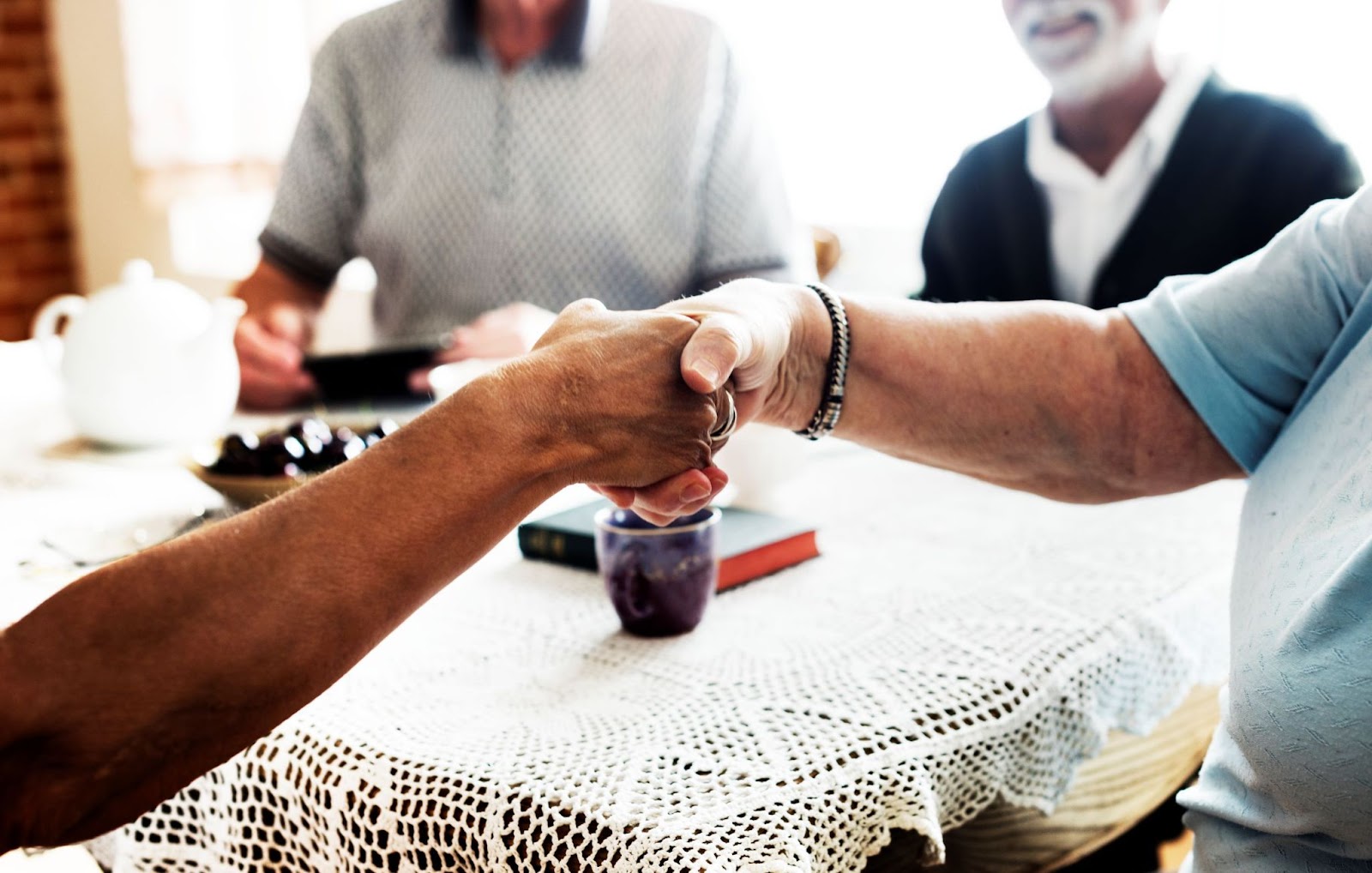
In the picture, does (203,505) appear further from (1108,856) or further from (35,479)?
(1108,856)

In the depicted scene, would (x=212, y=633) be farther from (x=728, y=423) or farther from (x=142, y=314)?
(x=142, y=314)

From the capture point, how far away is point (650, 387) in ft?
2.66

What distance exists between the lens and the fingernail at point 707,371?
80 cm

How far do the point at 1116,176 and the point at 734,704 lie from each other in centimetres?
120

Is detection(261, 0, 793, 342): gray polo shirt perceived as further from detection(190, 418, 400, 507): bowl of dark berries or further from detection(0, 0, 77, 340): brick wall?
detection(0, 0, 77, 340): brick wall

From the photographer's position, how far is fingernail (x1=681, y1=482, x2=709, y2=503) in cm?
81

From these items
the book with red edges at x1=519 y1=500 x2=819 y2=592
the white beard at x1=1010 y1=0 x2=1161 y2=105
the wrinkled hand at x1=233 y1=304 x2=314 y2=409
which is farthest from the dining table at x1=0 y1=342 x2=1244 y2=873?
the white beard at x1=1010 y1=0 x2=1161 y2=105

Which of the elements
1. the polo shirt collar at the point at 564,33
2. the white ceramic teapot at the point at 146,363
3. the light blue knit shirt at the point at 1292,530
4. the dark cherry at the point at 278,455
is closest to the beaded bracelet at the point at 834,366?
the light blue knit shirt at the point at 1292,530

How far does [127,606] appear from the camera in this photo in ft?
1.84

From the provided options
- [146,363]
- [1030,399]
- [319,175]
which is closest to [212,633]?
[1030,399]

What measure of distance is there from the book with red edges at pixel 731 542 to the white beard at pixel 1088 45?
1.02 metres

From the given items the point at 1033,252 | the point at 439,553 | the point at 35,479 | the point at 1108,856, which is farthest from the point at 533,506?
the point at 1033,252

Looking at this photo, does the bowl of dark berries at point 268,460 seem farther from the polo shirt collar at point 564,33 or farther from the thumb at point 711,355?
the polo shirt collar at point 564,33

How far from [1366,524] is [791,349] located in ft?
1.36
